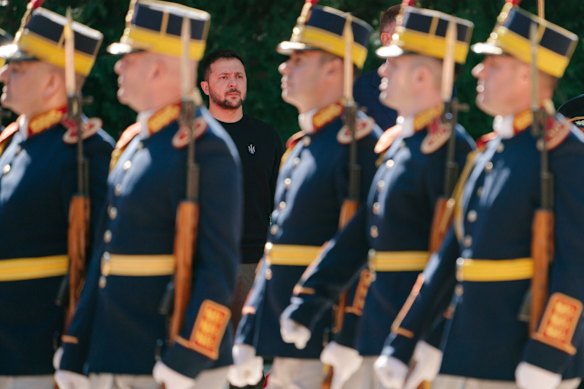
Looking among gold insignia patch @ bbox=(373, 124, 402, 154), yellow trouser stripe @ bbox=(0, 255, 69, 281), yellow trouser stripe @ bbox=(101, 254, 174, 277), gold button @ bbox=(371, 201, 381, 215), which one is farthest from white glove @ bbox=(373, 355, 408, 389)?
yellow trouser stripe @ bbox=(0, 255, 69, 281)

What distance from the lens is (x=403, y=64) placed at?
930 cm

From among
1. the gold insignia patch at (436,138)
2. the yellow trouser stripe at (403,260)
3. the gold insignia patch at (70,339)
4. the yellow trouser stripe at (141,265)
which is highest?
the gold insignia patch at (436,138)

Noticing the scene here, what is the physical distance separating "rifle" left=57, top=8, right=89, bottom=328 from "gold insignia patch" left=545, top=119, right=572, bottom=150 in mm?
1968

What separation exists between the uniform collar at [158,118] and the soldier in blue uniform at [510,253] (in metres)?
1.15

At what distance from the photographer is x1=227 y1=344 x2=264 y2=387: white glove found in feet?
30.9

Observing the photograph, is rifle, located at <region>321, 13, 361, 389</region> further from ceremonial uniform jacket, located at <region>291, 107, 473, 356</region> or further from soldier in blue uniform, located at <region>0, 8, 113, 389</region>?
soldier in blue uniform, located at <region>0, 8, 113, 389</region>

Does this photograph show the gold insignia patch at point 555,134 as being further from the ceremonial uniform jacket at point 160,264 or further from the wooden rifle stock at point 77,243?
the wooden rifle stock at point 77,243

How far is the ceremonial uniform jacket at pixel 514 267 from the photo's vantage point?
27.5ft

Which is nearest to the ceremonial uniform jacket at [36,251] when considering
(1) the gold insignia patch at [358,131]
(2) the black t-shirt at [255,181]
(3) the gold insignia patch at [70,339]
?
(3) the gold insignia patch at [70,339]

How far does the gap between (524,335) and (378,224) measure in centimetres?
89

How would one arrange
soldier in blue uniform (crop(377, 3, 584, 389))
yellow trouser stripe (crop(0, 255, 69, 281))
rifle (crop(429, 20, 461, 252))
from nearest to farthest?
soldier in blue uniform (crop(377, 3, 584, 389))
rifle (crop(429, 20, 461, 252))
yellow trouser stripe (crop(0, 255, 69, 281))

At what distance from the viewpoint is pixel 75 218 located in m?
9.30

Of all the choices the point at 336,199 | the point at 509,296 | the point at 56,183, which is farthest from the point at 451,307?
the point at 56,183

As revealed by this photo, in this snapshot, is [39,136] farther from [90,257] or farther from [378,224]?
[378,224]
